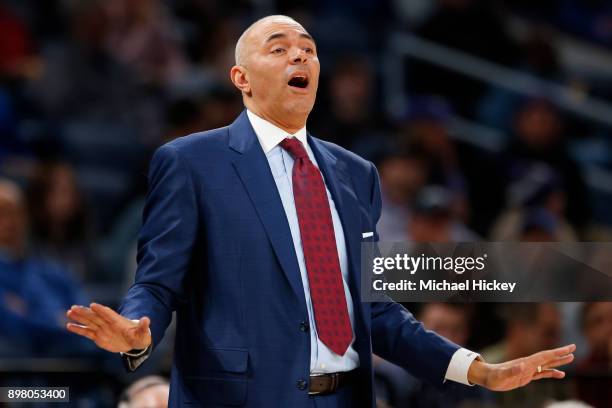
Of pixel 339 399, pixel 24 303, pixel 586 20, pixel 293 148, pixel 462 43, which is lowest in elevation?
pixel 339 399

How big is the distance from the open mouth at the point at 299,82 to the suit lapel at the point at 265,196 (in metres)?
0.16

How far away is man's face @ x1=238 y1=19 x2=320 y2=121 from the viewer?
3.09m

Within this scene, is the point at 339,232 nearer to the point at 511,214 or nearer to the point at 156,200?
the point at 156,200

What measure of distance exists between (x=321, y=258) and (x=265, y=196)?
0.67 ft

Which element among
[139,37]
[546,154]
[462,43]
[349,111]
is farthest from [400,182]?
[139,37]

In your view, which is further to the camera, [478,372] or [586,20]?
[586,20]

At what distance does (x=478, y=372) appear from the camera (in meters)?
3.10

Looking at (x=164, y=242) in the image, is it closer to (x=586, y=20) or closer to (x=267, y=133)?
(x=267, y=133)

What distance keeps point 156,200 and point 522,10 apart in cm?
731

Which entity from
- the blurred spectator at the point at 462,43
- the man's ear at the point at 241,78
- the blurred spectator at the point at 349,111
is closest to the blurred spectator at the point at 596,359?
the man's ear at the point at 241,78

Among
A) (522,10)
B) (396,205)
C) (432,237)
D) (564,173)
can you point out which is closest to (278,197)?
(432,237)

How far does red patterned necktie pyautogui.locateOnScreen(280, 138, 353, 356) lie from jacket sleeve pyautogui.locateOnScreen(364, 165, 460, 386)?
0.22 meters

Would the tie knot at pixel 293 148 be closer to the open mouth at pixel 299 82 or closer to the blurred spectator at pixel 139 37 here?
the open mouth at pixel 299 82

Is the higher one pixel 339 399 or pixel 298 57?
pixel 298 57
